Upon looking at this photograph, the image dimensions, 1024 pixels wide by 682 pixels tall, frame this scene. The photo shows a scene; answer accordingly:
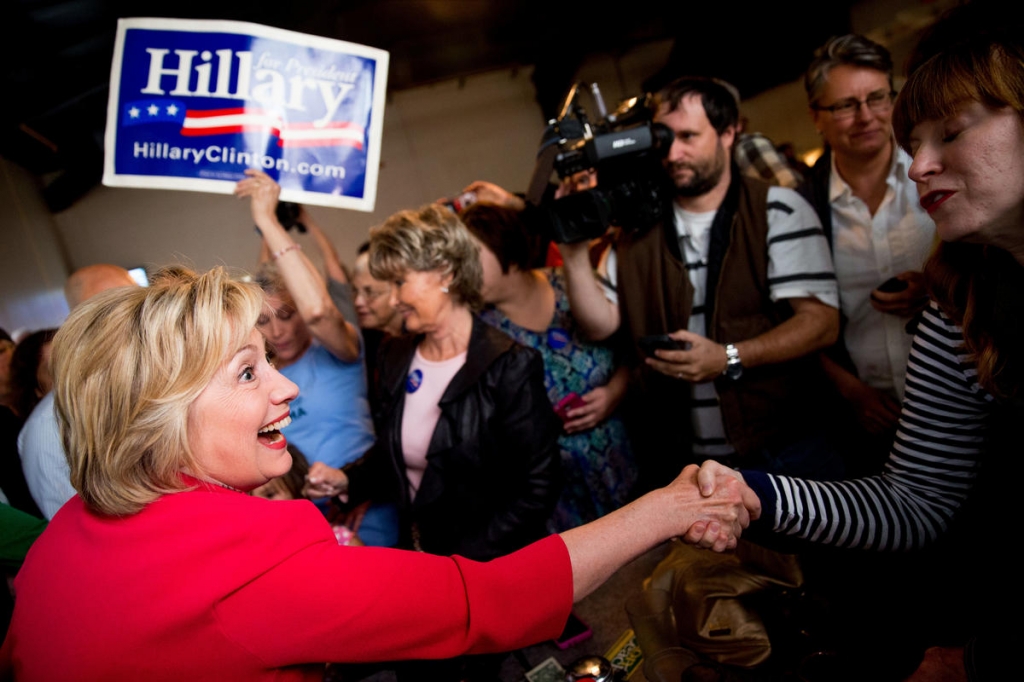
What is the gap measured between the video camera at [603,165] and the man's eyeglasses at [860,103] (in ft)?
2.00

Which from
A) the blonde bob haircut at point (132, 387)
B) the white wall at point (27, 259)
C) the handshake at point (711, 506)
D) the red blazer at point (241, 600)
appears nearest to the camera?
the red blazer at point (241, 600)

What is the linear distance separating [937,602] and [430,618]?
1048mm

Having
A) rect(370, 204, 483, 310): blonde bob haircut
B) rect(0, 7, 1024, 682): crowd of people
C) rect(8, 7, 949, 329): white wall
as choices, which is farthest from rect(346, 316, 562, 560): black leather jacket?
rect(8, 7, 949, 329): white wall

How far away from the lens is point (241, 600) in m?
0.90

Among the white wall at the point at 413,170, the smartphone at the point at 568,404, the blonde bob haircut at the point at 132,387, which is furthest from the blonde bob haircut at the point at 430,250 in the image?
the white wall at the point at 413,170

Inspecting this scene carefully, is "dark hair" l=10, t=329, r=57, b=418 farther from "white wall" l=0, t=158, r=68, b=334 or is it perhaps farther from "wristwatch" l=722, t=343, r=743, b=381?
"white wall" l=0, t=158, r=68, b=334

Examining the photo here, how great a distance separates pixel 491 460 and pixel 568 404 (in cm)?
45

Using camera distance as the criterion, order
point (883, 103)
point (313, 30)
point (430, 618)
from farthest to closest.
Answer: point (313, 30) < point (883, 103) < point (430, 618)

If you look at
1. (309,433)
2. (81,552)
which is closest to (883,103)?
(309,433)

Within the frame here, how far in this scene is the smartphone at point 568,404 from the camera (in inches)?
86.7

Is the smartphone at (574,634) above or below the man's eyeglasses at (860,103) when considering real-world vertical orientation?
below

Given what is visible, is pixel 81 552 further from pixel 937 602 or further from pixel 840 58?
pixel 840 58

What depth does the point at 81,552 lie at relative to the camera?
985 mm

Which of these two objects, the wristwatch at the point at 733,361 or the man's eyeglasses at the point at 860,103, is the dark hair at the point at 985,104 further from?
the man's eyeglasses at the point at 860,103
